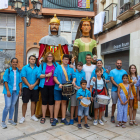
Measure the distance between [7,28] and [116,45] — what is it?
9.66 meters

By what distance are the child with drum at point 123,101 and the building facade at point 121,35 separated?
16.3 feet

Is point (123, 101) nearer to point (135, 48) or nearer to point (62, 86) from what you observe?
point (62, 86)

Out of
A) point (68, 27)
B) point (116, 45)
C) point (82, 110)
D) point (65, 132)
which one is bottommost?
point (65, 132)

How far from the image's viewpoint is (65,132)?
3545mm

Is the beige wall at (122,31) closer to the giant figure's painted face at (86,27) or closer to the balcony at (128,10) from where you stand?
the balcony at (128,10)

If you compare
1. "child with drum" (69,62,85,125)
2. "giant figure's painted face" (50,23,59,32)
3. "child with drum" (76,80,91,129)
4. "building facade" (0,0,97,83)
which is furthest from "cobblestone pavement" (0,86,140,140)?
"building facade" (0,0,97,83)

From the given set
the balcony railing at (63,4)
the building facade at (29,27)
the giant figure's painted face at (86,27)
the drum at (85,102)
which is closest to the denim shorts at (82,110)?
the drum at (85,102)

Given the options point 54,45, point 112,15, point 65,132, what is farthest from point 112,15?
point 65,132

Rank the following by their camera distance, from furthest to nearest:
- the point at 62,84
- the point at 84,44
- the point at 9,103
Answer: the point at 84,44 < the point at 62,84 < the point at 9,103

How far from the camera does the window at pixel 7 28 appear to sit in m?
14.4

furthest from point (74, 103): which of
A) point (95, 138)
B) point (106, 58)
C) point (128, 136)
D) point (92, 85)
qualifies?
point (106, 58)

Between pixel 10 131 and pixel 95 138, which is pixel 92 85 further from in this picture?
pixel 10 131

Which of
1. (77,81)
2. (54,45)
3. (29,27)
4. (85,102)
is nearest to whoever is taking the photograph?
(85,102)

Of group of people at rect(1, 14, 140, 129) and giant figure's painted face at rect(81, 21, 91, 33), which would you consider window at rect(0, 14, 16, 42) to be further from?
group of people at rect(1, 14, 140, 129)
